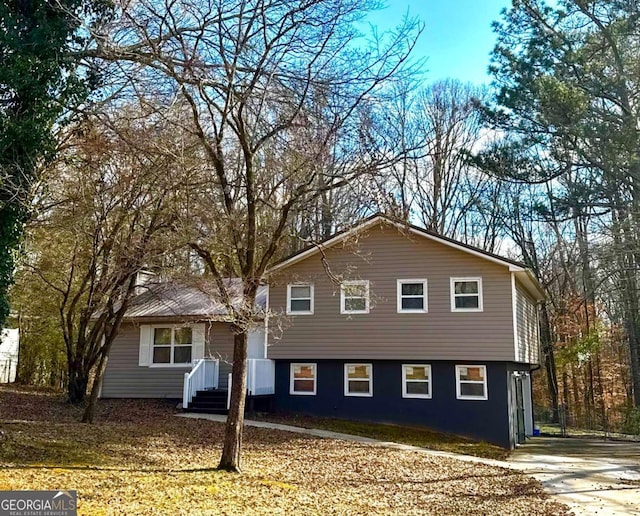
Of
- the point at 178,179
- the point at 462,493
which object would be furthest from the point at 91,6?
the point at 462,493

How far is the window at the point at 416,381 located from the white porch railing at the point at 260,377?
13.7 feet

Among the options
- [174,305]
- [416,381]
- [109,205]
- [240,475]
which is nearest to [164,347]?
[174,305]

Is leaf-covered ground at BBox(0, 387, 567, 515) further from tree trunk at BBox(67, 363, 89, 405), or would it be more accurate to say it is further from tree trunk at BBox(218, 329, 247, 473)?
tree trunk at BBox(67, 363, 89, 405)

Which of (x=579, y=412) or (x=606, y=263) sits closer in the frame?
(x=606, y=263)

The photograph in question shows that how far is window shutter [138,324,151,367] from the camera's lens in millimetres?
19812

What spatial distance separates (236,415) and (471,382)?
30.1 ft

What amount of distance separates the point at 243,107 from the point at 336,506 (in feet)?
19.4

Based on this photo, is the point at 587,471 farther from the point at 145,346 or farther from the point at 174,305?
the point at 145,346

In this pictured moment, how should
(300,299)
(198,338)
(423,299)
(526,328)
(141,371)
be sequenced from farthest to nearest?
(141,371)
(198,338)
(526,328)
(300,299)
(423,299)

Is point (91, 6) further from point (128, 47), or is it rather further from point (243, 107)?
point (243, 107)

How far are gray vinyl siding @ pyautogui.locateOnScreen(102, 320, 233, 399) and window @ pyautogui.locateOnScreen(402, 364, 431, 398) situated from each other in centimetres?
603

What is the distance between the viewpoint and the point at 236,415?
8.94 m

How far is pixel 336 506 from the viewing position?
24.7 feet

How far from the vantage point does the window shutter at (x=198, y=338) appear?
19.5m
